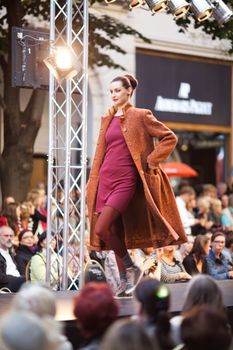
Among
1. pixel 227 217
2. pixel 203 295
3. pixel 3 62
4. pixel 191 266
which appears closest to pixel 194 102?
pixel 227 217

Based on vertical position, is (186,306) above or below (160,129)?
below

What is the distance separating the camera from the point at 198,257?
34.1ft

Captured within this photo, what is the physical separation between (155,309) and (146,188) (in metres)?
2.36

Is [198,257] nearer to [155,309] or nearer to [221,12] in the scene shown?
[221,12]

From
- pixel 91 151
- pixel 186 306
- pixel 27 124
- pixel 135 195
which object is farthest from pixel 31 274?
pixel 91 151

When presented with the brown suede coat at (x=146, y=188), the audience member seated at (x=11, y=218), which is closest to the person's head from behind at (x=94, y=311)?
the brown suede coat at (x=146, y=188)

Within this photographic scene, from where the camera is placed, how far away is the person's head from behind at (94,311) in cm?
432

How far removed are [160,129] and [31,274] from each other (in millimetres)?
2448

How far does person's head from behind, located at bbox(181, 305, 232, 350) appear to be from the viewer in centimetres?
404

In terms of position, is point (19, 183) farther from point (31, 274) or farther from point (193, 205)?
point (31, 274)

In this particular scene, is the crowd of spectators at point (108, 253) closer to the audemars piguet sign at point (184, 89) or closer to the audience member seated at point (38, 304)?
the audience member seated at point (38, 304)

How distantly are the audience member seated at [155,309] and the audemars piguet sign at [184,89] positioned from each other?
46.8ft

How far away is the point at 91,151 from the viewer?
59.8 ft

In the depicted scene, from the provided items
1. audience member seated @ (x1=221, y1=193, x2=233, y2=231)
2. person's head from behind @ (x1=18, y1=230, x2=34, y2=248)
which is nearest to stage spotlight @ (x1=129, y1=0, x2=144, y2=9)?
person's head from behind @ (x1=18, y1=230, x2=34, y2=248)
